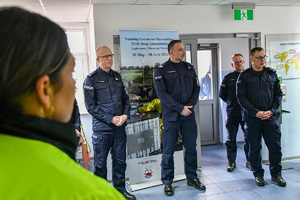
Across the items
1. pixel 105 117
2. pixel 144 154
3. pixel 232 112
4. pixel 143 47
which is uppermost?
pixel 143 47

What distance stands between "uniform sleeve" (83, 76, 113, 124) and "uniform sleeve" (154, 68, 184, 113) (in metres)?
0.69

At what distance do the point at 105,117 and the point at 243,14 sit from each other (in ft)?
8.99

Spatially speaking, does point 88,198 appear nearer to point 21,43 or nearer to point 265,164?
point 21,43

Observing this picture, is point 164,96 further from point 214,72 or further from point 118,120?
point 214,72

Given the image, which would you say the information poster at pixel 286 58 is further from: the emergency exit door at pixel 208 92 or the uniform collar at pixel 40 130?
the uniform collar at pixel 40 130

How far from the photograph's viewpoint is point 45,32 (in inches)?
18.2

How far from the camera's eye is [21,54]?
16.8 inches

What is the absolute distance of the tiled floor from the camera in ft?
10.3

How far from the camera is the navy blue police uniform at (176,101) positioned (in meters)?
3.32

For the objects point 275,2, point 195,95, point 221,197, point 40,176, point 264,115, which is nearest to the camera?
point 40,176

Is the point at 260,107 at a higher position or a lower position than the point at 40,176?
lower

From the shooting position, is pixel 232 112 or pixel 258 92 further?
pixel 232 112

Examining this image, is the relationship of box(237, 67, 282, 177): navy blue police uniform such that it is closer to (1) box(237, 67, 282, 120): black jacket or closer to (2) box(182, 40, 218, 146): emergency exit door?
(1) box(237, 67, 282, 120): black jacket

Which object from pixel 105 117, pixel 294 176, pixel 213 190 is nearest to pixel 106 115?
pixel 105 117
